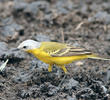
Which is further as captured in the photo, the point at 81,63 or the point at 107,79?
the point at 81,63

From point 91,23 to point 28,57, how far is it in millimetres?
2952

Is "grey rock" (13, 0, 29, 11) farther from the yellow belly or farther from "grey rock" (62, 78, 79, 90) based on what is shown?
"grey rock" (62, 78, 79, 90)

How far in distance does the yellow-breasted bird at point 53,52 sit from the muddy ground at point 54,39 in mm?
368

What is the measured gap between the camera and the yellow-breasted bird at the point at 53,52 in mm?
7289

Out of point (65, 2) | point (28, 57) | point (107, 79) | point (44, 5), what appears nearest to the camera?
point (107, 79)

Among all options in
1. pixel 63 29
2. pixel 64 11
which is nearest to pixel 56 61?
pixel 63 29

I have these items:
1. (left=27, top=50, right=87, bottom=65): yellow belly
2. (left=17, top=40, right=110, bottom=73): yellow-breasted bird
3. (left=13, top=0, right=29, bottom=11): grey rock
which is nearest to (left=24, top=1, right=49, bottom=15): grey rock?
(left=13, top=0, right=29, bottom=11): grey rock

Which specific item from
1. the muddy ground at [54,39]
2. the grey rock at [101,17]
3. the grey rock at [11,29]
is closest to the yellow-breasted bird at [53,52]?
the muddy ground at [54,39]

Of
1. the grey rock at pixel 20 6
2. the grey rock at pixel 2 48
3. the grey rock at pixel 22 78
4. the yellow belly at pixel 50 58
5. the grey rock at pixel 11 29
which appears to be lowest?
the grey rock at pixel 22 78

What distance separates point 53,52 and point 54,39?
2106 millimetres

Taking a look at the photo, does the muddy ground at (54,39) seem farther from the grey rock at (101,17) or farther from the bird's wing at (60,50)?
the bird's wing at (60,50)

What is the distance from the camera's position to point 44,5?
36.2 feet

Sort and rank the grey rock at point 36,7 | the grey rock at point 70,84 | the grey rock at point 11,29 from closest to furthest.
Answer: the grey rock at point 70,84
the grey rock at point 11,29
the grey rock at point 36,7

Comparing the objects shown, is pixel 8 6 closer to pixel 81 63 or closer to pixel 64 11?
pixel 64 11
